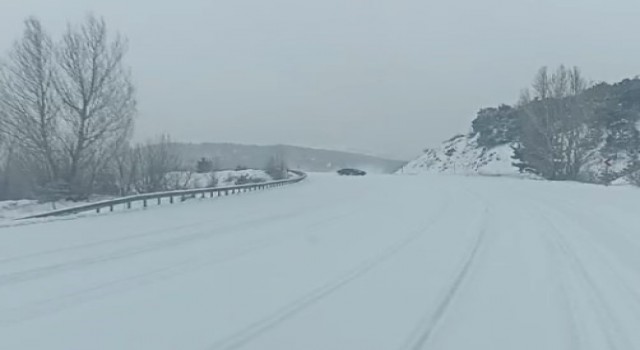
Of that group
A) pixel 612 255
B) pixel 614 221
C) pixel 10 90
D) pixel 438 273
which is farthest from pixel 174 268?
pixel 10 90

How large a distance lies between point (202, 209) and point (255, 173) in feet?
149

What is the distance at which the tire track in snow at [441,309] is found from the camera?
761cm

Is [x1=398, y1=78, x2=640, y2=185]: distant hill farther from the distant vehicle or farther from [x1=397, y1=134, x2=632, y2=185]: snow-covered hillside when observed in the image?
the distant vehicle

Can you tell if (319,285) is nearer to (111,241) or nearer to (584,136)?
(111,241)

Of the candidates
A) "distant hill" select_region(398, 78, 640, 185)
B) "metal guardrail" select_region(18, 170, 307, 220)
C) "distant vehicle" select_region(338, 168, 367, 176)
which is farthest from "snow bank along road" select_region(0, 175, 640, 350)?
"distant vehicle" select_region(338, 168, 367, 176)

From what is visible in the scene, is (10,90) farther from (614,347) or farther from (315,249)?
(614,347)

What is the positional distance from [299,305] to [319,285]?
154cm

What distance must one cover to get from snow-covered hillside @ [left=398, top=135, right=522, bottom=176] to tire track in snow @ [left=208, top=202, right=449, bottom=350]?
292 feet

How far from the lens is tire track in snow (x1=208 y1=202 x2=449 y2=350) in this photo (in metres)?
7.52

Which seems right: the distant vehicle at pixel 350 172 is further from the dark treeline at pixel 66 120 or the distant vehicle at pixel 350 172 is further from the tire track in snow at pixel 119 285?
the tire track in snow at pixel 119 285

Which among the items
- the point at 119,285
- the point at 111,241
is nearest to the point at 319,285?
the point at 119,285

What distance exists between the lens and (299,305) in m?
9.41

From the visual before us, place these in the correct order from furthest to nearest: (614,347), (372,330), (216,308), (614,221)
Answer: (614,221) → (216,308) → (372,330) → (614,347)

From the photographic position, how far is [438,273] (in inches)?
480
